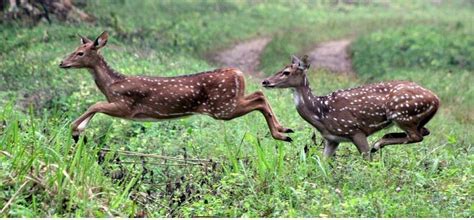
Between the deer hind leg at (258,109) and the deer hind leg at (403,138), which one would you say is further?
the deer hind leg at (403,138)

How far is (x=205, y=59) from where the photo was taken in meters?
22.7

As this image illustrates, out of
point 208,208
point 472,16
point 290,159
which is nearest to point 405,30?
point 472,16

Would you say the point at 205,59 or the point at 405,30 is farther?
the point at 405,30

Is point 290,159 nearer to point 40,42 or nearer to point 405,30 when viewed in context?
point 40,42

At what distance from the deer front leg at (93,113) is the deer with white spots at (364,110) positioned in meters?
1.61

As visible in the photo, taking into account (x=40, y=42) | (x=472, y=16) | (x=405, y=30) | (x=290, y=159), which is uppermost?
(x=290, y=159)

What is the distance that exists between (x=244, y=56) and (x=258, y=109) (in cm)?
1397

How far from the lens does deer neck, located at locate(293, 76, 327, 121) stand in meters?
10.4

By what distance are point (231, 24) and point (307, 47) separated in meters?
3.41

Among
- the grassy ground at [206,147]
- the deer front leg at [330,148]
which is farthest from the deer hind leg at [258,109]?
the deer front leg at [330,148]

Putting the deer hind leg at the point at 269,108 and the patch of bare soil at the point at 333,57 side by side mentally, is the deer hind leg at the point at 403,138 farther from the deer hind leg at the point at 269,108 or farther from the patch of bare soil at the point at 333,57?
the patch of bare soil at the point at 333,57

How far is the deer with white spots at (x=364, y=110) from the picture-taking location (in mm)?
10242

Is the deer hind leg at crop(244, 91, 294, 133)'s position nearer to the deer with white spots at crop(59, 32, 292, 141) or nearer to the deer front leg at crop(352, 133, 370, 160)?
the deer with white spots at crop(59, 32, 292, 141)

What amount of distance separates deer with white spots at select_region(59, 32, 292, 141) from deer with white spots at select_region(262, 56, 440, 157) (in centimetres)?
38
